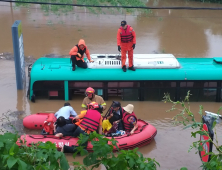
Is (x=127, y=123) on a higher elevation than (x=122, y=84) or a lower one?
lower

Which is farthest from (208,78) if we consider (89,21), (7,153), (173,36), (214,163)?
(89,21)

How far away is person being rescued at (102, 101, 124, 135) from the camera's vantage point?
8.05 m

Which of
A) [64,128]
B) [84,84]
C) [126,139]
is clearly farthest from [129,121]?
[84,84]

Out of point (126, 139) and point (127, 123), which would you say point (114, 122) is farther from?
point (126, 139)

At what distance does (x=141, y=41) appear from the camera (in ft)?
57.1

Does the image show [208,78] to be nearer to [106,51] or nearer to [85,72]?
[85,72]

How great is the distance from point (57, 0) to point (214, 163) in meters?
23.0

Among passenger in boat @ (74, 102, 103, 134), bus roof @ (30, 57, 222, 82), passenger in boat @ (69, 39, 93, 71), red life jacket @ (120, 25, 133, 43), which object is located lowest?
passenger in boat @ (74, 102, 103, 134)

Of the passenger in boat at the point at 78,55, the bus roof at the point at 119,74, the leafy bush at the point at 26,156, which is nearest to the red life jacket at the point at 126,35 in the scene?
the bus roof at the point at 119,74

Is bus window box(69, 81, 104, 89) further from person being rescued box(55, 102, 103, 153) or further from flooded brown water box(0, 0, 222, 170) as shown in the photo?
person being rescued box(55, 102, 103, 153)

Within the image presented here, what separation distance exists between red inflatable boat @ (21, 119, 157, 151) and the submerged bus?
2.27 meters

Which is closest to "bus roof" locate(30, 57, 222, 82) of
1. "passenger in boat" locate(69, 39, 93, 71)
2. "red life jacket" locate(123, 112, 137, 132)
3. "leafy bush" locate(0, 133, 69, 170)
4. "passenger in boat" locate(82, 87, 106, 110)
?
"passenger in boat" locate(69, 39, 93, 71)

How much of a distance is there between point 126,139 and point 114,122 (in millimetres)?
560

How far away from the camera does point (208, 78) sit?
400 inches
